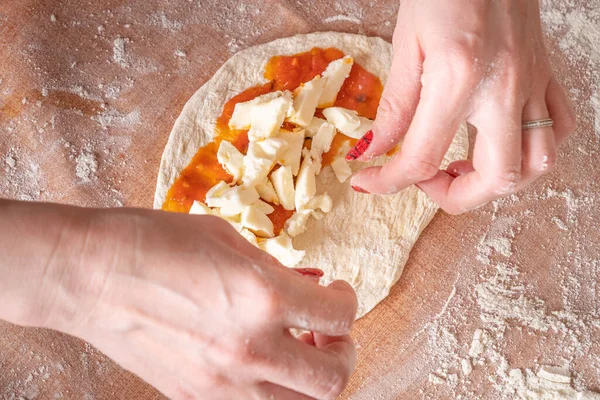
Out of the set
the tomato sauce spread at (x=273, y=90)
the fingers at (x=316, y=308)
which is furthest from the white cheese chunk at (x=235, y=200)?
the fingers at (x=316, y=308)

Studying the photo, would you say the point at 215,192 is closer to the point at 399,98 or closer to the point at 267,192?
the point at 267,192

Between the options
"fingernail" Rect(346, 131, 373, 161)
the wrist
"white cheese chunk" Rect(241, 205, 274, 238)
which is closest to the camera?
the wrist

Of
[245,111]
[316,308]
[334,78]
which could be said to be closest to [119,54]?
[245,111]

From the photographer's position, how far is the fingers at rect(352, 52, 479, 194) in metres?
1.09

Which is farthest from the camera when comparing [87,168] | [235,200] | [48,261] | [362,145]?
[87,168]

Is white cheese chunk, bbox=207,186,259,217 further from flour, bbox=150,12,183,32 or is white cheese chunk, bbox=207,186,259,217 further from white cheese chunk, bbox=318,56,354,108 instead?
flour, bbox=150,12,183,32

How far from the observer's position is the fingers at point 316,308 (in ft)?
3.05

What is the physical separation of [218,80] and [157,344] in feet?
3.23

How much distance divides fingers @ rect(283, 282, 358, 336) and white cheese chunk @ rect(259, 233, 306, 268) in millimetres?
502

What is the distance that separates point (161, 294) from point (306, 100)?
85 centimetres

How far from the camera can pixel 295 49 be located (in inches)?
67.7

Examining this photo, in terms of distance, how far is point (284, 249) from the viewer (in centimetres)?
150

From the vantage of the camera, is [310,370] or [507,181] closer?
[310,370]

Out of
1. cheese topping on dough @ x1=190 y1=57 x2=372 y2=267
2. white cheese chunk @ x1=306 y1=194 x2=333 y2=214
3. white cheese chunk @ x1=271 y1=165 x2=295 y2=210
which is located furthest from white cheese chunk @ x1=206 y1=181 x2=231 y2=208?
white cheese chunk @ x1=306 y1=194 x2=333 y2=214
